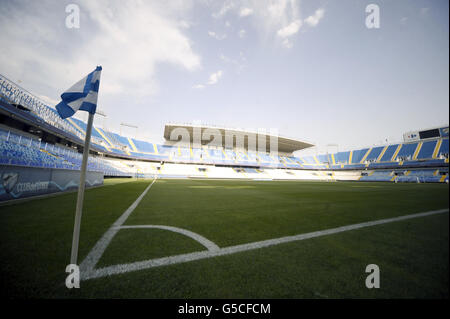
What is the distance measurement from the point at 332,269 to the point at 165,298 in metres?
1.69

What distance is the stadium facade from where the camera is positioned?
55.1 ft

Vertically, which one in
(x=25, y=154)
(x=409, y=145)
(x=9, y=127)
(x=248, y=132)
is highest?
(x=248, y=132)

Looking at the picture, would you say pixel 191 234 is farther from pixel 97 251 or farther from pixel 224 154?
pixel 224 154

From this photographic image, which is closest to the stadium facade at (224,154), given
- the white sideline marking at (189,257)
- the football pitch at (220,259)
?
the football pitch at (220,259)

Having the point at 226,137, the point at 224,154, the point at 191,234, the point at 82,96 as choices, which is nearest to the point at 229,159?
the point at 224,154

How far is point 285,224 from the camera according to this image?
3439mm

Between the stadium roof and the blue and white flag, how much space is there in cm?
3899

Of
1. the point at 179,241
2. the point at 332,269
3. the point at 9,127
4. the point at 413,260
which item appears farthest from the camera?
the point at 9,127

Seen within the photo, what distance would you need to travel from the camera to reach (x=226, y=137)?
153 ft

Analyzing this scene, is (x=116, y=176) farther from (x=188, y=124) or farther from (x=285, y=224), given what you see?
(x=285, y=224)

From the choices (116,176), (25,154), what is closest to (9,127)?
(25,154)

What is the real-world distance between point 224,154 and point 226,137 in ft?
16.1

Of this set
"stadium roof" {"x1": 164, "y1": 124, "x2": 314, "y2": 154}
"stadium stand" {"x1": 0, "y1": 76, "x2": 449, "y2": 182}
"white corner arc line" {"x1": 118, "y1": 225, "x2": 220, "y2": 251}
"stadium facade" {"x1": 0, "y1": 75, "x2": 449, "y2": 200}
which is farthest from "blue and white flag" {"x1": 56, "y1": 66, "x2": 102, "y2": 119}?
"stadium roof" {"x1": 164, "y1": 124, "x2": 314, "y2": 154}

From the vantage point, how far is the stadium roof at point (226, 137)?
41.7 metres
